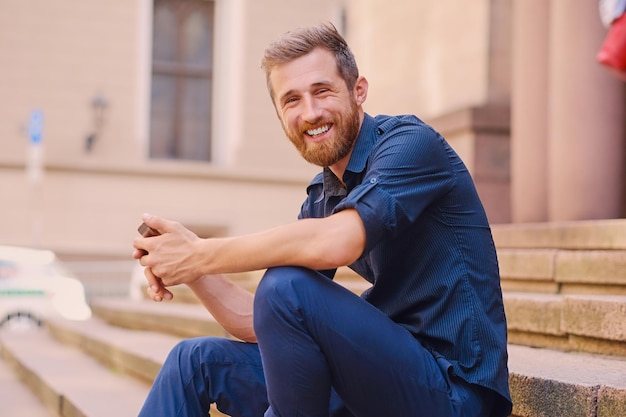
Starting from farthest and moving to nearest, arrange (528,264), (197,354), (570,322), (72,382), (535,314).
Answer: (72,382), (528,264), (535,314), (570,322), (197,354)

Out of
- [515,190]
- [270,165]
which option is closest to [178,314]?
[515,190]

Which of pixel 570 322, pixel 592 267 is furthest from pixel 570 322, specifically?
pixel 592 267

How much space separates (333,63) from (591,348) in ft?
4.34

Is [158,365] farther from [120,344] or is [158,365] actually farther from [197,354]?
[197,354]

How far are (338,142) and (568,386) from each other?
851 millimetres

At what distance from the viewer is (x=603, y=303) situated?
2.95m

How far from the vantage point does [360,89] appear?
2518 mm

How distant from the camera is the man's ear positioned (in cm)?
249

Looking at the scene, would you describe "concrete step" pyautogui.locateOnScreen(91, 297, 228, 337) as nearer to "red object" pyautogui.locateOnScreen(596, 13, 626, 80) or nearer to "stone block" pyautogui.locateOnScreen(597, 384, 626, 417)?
"red object" pyautogui.locateOnScreen(596, 13, 626, 80)

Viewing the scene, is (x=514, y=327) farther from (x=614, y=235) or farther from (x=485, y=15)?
(x=485, y=15)

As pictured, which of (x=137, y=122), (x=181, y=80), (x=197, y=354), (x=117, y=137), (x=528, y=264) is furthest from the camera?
(x=181, y=80)

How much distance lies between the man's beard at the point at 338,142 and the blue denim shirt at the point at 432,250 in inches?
2.7

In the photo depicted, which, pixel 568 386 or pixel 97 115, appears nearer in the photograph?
pixel 568 386

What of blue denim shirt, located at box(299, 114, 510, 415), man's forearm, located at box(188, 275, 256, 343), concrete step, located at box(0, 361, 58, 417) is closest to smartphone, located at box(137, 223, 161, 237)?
man's forearm, located at box(188, 275, 256, 343)
